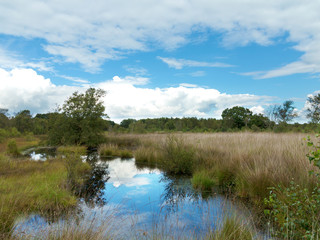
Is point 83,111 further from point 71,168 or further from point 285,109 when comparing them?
point 285,109

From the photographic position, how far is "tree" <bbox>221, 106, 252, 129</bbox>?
4697 centimetres

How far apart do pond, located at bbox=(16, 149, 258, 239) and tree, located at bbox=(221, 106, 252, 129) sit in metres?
40.6

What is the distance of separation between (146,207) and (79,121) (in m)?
20.3

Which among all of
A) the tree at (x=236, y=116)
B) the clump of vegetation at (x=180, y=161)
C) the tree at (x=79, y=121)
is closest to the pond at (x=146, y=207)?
the clump of vegetation at (x=180, y=161)

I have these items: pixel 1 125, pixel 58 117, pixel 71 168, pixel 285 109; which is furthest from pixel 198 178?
pixel 1 125

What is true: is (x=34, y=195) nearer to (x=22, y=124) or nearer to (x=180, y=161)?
(x=180, y=161)

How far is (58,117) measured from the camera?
23.9 m

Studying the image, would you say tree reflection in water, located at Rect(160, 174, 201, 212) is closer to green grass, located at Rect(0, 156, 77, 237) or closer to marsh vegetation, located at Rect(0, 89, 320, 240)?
marsh vegetation, located at Rect(0, 89, 320, 240)

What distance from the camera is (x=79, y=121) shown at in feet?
78.4

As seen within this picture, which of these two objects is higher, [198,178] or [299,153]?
[299,153]

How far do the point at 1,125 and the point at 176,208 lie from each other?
45.0 meters

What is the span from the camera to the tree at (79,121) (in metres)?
22.9

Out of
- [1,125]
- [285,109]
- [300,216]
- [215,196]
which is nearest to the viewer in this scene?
[300,216]

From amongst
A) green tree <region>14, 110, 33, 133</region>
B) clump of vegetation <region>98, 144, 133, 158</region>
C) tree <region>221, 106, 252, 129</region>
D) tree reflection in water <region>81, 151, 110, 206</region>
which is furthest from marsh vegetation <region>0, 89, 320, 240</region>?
green tree <region>14, 110, 33, 133</region>
